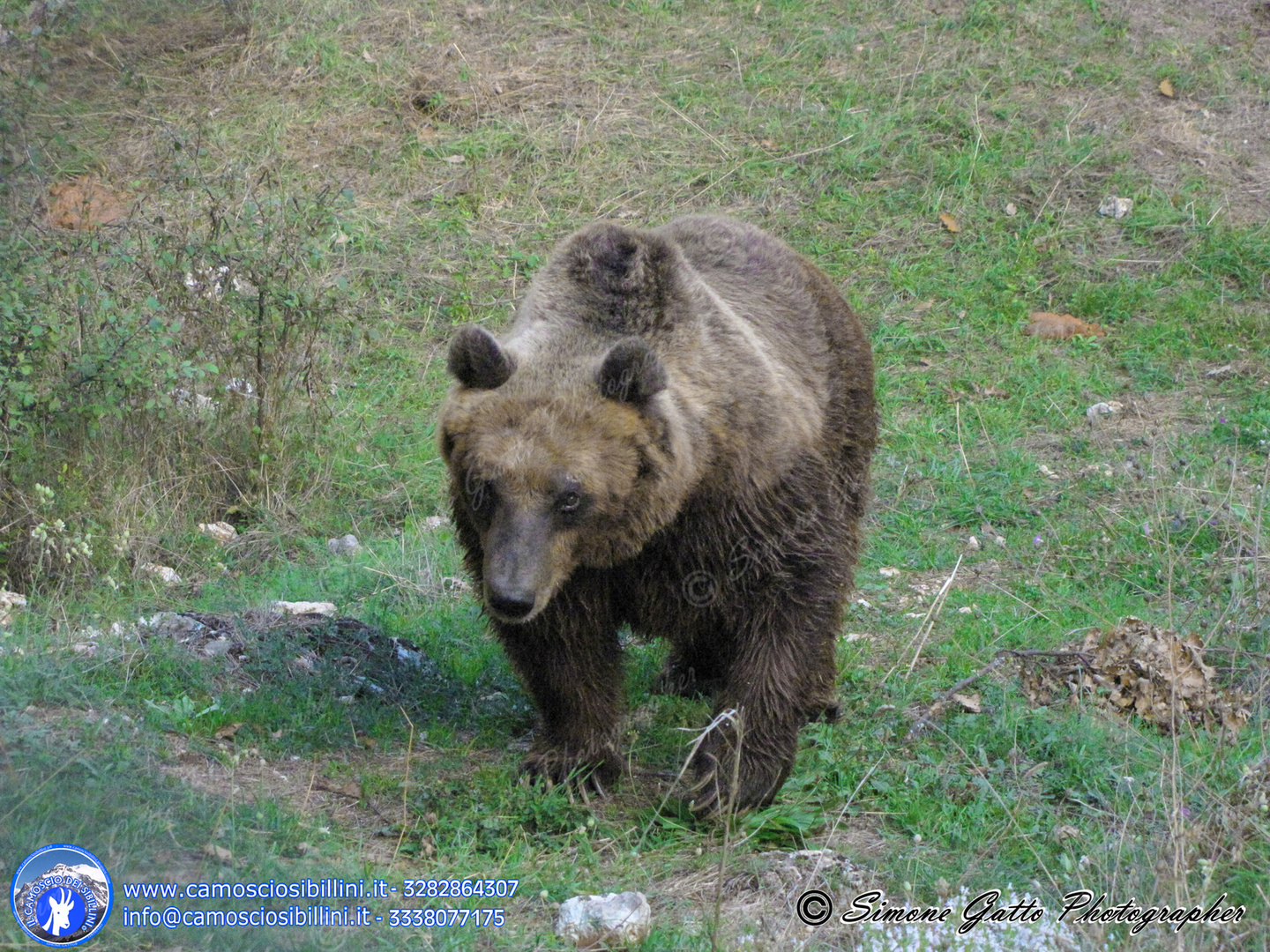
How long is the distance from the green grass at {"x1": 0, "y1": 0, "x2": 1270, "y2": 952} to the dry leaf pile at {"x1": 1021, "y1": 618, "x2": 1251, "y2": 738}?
0.17m

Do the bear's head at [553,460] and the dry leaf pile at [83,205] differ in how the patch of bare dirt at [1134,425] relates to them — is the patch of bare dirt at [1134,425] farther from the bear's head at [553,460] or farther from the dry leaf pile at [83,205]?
the dry leaf pile at [83,205]

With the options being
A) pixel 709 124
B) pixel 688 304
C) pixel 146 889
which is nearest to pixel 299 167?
pixel 709 124

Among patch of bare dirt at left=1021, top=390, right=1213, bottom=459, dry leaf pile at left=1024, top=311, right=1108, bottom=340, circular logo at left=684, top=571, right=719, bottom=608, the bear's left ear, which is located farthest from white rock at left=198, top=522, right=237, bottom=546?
dry leaf pile at left=1024, top=311, right=1108, bottom=340

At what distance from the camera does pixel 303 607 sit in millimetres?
6441

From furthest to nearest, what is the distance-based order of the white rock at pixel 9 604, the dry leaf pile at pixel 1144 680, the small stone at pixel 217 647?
1. the white rock at pixel 9 604
2. the small stone at pixel 217 647
3. the dry leaf pile at pixel 1144 680

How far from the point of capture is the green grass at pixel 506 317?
4.29 m

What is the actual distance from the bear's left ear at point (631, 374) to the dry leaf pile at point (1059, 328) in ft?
21.0

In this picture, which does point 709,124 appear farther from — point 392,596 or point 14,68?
point 14,68

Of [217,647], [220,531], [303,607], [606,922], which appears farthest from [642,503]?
[220,531]

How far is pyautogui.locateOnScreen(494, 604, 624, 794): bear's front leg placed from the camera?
200 inches

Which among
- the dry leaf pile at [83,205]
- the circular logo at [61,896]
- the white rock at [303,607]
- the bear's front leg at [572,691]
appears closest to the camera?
the circular logo at [61,896]

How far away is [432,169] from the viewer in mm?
11609

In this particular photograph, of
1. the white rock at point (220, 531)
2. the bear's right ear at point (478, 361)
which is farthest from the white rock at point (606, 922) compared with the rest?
the white rock at point (220, 531)

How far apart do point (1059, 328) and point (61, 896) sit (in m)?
8.60
